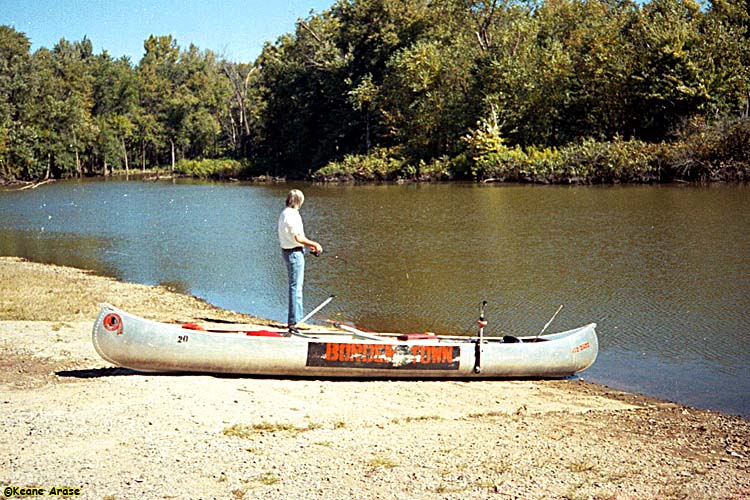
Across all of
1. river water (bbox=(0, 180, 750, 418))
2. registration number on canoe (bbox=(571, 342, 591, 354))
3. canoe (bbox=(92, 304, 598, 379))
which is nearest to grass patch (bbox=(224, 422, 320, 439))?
canoe (bbox=(92, 304, 598, 379))

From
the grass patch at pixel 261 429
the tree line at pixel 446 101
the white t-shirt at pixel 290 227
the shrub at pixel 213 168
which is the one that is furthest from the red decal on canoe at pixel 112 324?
the shrub at pixel 213 168

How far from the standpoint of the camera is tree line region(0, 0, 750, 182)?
4509cm

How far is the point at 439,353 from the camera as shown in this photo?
994 centimetres

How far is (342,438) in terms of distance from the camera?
7.62 m

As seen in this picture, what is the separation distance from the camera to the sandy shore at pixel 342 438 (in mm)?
6449

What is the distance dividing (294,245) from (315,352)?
5.23 ft

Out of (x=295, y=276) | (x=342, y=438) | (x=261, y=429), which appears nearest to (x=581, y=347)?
(x=295, y=276)

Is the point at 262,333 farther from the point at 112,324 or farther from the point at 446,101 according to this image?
the point at 446,101

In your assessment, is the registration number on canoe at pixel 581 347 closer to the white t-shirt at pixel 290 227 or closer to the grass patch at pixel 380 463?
the white t-shirt at pixel 290 227

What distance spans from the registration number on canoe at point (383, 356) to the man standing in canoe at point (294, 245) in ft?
2.38

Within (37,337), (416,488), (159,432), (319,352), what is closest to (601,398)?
(319,352)

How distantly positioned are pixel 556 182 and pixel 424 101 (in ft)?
52.6

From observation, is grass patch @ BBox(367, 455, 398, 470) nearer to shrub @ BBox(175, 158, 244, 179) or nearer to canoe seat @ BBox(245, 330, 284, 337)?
canoe seat @ BBox(245, 330, 284, 337)

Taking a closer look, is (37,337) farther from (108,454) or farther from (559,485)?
(559,485)
